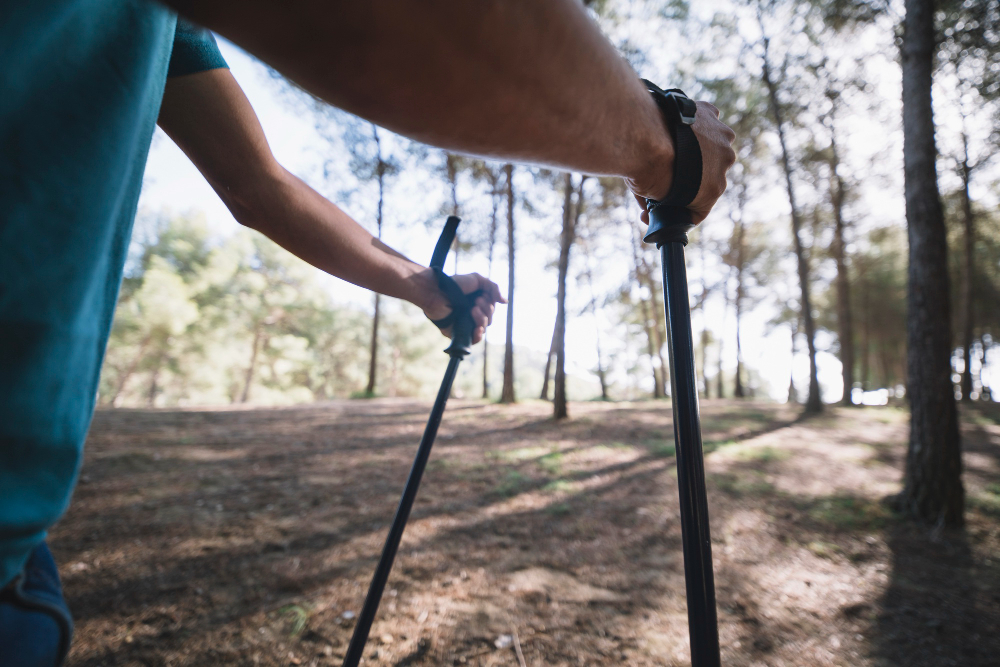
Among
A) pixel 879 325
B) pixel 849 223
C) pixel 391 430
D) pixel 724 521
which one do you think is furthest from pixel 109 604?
pixel 879 325

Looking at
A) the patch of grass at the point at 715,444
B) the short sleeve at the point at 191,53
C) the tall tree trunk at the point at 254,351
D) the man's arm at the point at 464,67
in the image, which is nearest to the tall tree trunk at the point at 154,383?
the tall tree trunk at the point at 254,351

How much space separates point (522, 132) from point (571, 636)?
Result: 241cm

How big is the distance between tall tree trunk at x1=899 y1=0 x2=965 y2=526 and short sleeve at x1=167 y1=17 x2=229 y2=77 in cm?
549

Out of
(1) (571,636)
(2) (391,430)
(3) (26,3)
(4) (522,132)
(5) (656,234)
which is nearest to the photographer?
(3) (26,3)

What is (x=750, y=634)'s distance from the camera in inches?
86.6

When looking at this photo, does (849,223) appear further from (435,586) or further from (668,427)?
(435,586)

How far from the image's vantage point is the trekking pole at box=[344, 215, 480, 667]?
4.42 feet

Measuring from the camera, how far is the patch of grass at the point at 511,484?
4.25m

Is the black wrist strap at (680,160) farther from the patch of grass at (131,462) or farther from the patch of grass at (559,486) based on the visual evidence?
the patch of grass at (131,462)

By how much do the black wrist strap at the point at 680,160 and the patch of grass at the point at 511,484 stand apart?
385 centimetres

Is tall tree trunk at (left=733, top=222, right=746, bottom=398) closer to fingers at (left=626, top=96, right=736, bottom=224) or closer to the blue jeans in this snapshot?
fingers at (left=626, top=96, right=736, bottom=224)

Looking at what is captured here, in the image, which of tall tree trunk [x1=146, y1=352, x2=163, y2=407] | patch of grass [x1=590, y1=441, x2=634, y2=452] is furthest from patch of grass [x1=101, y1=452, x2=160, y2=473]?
tall tree trunk [x1=146, y1=352, x2=163, y2=407]

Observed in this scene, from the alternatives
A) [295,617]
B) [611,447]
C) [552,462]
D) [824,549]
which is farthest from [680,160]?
[611,447]

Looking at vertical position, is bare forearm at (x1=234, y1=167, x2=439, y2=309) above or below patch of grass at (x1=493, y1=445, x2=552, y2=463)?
above
